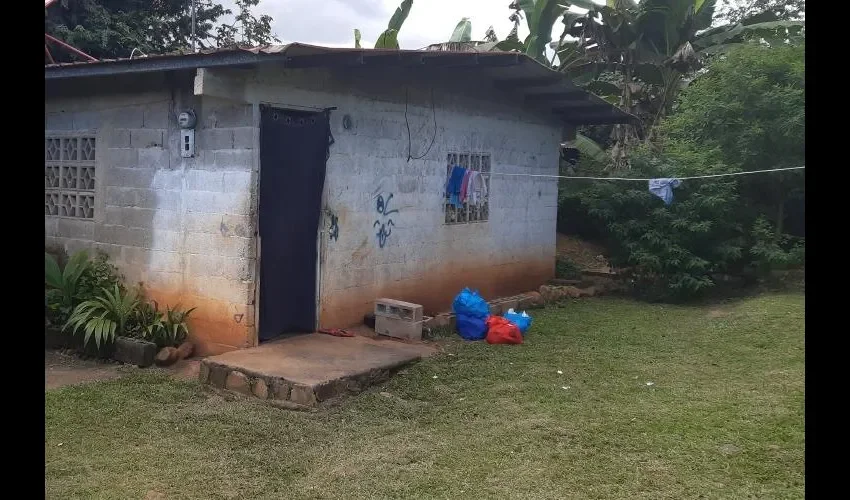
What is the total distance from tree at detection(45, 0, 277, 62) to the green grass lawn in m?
11.7

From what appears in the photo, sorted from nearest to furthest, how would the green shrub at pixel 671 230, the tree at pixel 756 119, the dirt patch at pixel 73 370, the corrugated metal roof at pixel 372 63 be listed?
the corrugated metal roof at pixel 372 63
the dirt patch at pixel 73 370
the green shrub at pixel 671 230
the tree at pixel 756 119

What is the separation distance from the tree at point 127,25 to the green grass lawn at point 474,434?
11.7 metres

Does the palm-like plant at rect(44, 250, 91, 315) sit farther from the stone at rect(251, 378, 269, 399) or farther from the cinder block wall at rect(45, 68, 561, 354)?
the stone at rect(251, 378, 269, 399)

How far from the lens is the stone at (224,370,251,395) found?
5.89m

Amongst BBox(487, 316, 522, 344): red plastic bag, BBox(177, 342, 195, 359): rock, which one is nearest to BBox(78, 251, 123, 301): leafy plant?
BBox(177, 342, 195, 359): rock

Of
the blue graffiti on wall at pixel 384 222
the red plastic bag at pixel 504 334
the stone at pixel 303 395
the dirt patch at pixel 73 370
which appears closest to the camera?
the stone at pixel 303 395

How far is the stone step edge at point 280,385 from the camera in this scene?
5616 millimetres

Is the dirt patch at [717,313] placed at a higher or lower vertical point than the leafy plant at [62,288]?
lower

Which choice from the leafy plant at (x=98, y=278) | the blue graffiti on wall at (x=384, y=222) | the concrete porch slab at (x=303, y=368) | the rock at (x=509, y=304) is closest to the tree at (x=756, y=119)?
the rock at (x=509, y=304)

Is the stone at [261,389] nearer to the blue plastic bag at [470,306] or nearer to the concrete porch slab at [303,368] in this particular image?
the concrete porch slab at [303,368]

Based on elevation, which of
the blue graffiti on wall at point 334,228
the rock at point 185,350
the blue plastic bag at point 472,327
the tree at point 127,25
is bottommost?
the rock at point 185,350

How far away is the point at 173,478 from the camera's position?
167 inches
